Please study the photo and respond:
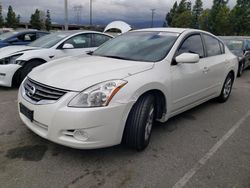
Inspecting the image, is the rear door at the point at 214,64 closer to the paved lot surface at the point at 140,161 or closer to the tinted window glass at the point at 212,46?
the tinted window glass at the point at 212,46

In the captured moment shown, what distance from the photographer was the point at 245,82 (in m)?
7.86

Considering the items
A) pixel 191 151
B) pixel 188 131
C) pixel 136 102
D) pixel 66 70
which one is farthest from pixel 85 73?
pixel 188 131

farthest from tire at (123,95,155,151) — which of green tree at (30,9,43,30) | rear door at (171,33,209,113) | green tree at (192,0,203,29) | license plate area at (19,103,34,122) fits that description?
green tree at (30,9,43,30)

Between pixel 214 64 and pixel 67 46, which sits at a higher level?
pixel 67 46

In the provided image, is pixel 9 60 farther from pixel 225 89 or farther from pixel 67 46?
pixel 225 89

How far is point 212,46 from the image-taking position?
4.54 m

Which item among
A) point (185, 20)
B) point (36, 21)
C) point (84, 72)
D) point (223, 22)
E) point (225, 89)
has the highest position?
point (185, 20)

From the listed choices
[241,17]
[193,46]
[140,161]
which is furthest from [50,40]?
[241,17]

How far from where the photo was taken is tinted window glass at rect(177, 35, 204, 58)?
3.61 metres

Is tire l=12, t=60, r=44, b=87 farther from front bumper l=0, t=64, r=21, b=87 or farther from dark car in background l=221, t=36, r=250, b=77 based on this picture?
dark car in background l=221, t=36, r=250, b=77

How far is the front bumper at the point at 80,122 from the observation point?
7.75ft

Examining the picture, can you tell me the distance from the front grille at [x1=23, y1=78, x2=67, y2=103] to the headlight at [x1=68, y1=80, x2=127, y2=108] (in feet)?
0.61

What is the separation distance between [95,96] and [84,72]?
18.4 inches

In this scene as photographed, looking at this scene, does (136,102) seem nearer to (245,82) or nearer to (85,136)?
(85,136)
